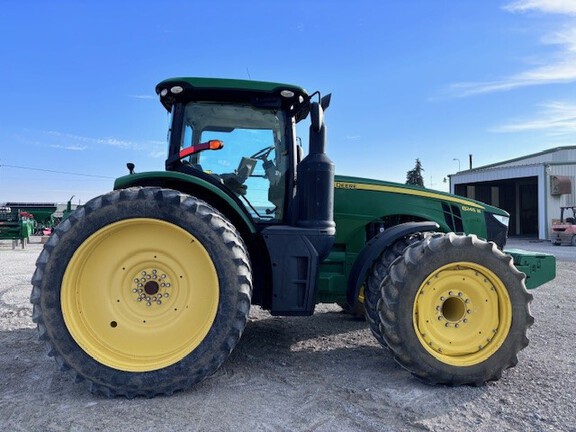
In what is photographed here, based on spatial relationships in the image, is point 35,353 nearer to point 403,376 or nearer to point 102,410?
point 102,410

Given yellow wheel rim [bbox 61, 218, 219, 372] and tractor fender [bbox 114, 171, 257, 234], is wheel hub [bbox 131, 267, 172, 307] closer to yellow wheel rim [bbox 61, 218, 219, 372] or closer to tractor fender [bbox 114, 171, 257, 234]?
yellow wheel rim [bbox 61, 218, 219, 372]

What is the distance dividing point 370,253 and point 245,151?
57.1 inches

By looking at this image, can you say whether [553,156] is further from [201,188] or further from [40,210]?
[201,188]

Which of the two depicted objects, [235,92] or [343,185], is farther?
[343,185]

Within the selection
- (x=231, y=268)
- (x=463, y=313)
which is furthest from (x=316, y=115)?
(x=463, y=313)

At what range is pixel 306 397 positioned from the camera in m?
3.41

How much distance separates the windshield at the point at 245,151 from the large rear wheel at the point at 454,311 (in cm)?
130

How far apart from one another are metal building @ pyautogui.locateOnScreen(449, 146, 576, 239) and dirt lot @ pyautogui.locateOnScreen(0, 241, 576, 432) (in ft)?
79.9

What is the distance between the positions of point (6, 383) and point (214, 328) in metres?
1.76

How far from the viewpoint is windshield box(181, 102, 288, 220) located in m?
4.16

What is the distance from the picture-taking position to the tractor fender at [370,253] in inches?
159

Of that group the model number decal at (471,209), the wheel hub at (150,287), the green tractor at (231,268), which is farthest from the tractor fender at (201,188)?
the model number decal at (471,209)

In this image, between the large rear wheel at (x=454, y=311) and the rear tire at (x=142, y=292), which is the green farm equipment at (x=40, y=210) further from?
the large rear wheel at (x=454, y=311)

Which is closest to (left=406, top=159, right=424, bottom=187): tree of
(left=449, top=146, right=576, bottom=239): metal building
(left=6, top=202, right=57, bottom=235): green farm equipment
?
(left=449, top=146, right=576, bottom=239): metal building
